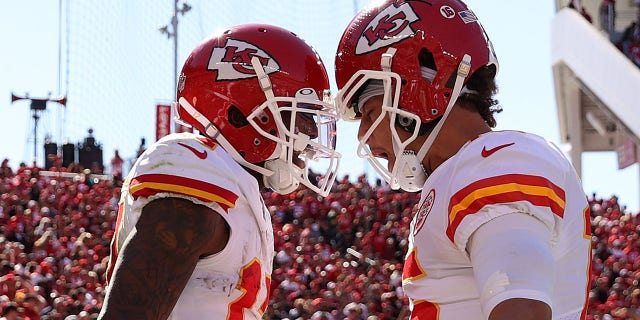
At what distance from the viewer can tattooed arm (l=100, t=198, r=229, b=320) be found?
2.30 metres

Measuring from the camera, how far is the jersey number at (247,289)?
8.70 feet

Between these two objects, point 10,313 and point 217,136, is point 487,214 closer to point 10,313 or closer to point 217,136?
point 217,136

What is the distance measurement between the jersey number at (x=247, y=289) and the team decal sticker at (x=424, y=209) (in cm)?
57

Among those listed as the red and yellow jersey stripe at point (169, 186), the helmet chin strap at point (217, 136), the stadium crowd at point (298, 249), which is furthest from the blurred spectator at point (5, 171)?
the red and yellow jersey stripe at point (169, 186)

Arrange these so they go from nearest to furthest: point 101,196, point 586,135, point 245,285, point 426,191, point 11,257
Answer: point 426,191 → point 245,285 → point 11,257 → point 101,196 → point 586,135

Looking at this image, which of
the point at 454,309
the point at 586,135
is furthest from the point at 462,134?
the point at 586,135

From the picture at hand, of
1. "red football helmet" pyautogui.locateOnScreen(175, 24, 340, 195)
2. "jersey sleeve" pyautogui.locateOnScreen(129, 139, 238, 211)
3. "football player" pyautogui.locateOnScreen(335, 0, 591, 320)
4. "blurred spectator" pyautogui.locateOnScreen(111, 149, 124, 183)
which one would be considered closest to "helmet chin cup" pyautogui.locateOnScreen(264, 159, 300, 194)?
"red football helmet" pyautogui.locateOnScreen(175, 24, 340, 195)

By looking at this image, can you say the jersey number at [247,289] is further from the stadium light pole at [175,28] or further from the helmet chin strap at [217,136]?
the stadium light pole at [175,28]

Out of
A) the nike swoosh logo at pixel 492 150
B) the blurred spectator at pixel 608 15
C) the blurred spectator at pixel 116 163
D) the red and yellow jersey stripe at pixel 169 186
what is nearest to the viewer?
the nike swoosh logo at pixel 492 150

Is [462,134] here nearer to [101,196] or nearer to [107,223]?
[107,223]

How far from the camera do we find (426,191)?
7.38ft

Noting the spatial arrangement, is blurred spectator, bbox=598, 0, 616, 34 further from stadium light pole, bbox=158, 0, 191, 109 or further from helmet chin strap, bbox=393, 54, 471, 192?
helmet chin strap, bbox=393, 54, 471, 192

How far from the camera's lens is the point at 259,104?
9.54ft

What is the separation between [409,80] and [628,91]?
62.1ft
